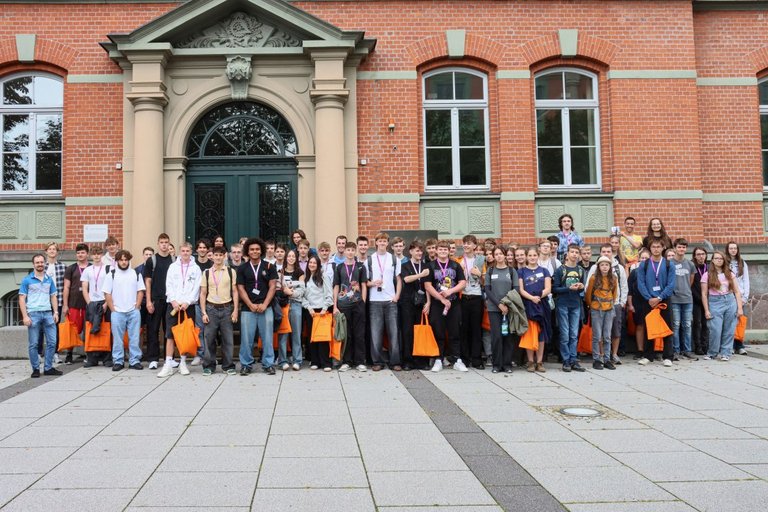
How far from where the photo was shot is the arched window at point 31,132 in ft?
42.2

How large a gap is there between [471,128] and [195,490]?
1030 cm

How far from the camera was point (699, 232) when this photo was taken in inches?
507

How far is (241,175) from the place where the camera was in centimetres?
1266

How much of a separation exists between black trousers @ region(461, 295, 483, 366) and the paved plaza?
907 millimetres

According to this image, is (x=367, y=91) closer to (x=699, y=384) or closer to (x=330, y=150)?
(x=330, y=150)

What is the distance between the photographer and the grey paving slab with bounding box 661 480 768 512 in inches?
153

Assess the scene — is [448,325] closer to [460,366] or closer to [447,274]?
[460,366]

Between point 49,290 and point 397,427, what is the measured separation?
578cm

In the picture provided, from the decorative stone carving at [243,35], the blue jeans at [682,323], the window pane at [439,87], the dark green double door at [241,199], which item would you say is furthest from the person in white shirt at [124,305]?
the blue jeans at [682,323]

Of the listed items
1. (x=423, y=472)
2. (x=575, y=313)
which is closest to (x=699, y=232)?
(x=575, y=313)

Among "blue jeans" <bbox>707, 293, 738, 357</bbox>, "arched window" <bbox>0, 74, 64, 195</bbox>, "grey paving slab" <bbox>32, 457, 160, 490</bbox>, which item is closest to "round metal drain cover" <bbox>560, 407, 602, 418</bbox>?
"grey paving slab" <bbox>32, 457, 160, 490</bbox>

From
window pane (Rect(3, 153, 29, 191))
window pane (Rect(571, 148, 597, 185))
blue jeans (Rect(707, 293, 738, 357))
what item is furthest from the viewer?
window pane (Rect(571, 148, 597, 185))

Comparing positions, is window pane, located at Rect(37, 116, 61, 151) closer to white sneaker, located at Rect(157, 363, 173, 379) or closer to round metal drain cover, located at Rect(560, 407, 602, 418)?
white sneaker, located at Rect(157, 363, 173, 379)

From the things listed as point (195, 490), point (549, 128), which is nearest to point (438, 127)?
point (549, 128)
